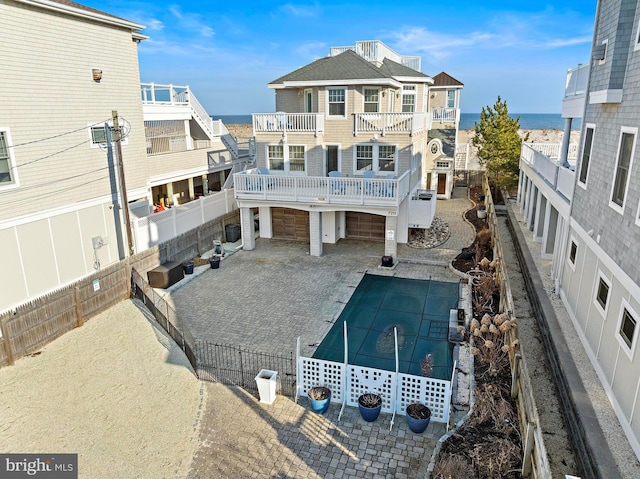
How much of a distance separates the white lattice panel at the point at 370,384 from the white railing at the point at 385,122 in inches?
534

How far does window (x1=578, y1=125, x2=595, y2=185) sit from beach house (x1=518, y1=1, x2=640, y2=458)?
3 centimetres

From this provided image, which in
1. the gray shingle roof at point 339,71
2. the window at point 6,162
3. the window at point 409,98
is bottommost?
the window at point 6,162

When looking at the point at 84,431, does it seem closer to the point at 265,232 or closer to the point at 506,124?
the point at 265,232

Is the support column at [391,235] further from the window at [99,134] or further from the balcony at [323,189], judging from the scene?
the window at [99,134]

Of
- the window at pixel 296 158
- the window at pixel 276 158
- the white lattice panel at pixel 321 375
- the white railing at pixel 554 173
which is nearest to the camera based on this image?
the white lattice panel at pixel 321 375

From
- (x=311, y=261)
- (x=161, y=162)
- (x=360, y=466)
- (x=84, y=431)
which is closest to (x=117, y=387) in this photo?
(x=84, y=431)

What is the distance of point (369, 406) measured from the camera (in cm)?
962

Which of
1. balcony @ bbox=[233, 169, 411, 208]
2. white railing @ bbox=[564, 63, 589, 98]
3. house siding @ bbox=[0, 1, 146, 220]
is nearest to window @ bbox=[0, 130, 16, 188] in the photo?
house siding @ bbox=[0, 1, 146, 220]

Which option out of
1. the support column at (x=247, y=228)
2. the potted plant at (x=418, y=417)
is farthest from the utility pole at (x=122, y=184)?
the potted plant at (x=418, y=417)

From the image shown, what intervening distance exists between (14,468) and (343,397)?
6.74 metres

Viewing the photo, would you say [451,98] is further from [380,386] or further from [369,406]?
[369,406]

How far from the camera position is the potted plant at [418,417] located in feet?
30.1

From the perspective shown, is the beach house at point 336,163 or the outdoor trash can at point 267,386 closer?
the outdoor trash can at point 267,386

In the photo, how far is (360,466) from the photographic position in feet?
27.6
